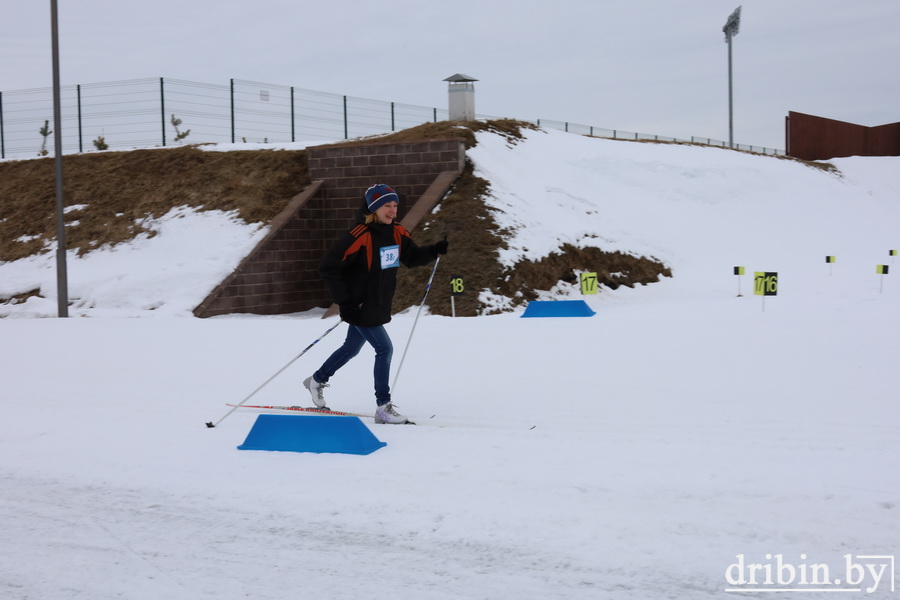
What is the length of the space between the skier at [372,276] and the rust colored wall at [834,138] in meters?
36.7

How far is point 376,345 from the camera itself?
23.4 feet

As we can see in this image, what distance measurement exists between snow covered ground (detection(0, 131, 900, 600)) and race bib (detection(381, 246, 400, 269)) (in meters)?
1.34

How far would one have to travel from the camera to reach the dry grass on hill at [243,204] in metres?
17.4

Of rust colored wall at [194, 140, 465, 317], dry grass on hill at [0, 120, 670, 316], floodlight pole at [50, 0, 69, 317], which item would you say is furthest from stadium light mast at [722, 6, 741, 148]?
floodlight pole at [50, 0, 69, 317]

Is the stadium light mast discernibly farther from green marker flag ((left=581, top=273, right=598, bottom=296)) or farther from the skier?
the skier

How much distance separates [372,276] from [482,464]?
6.35 ft

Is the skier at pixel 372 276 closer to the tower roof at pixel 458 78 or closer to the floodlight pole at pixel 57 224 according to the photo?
the floodlight pole at pixel 57 224

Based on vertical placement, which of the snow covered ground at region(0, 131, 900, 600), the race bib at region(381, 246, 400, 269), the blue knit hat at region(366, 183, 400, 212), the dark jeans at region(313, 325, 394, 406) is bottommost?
the snow covered ground at region(0, 131, 900, 600)

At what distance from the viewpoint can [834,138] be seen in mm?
41094

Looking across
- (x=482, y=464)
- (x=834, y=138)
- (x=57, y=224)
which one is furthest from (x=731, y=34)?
(x=482, y=464)

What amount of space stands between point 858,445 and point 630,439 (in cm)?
155

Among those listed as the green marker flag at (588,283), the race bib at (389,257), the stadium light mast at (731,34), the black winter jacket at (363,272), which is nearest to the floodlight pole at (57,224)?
the green marker flag at (588,283)

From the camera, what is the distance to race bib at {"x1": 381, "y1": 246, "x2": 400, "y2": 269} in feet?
23.1

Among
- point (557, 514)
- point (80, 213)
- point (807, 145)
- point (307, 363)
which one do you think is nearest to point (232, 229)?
point (80, 213)
